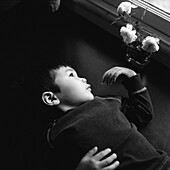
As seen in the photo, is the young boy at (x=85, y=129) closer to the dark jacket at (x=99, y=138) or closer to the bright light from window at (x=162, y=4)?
the dark jacket at (x=99, y=138)

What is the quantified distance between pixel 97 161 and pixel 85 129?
0.11 meters

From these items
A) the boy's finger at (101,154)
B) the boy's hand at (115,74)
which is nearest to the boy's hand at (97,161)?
Result: the boy's finger at (101,154)

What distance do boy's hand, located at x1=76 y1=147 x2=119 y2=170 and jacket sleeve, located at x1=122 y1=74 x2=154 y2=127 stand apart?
0.74ft

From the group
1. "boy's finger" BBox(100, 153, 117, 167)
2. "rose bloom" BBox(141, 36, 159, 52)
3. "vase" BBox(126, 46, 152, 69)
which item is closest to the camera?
"boy's finger" BBox(100, 153, 117, 167)

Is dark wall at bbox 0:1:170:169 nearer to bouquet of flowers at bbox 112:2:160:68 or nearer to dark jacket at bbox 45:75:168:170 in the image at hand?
bouquet of flowers at bbox 112:2:160:68

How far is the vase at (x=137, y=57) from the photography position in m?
1.46

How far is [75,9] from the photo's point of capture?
169cm

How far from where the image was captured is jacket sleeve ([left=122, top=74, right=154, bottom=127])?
1358 millimetres

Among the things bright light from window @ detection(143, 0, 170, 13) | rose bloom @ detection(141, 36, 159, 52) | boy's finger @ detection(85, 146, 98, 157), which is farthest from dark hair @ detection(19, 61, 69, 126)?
bright light from window @ detection(143, 0, 170, 13)

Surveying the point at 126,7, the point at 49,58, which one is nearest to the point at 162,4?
the point at 126,7

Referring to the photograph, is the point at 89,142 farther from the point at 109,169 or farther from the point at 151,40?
the point at 151,40

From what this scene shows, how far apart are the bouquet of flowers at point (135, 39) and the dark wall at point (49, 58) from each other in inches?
2.3

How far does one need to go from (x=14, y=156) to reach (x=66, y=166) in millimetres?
247

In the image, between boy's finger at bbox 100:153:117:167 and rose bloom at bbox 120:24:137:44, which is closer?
boy's finger at bbox 100:153:117:167
